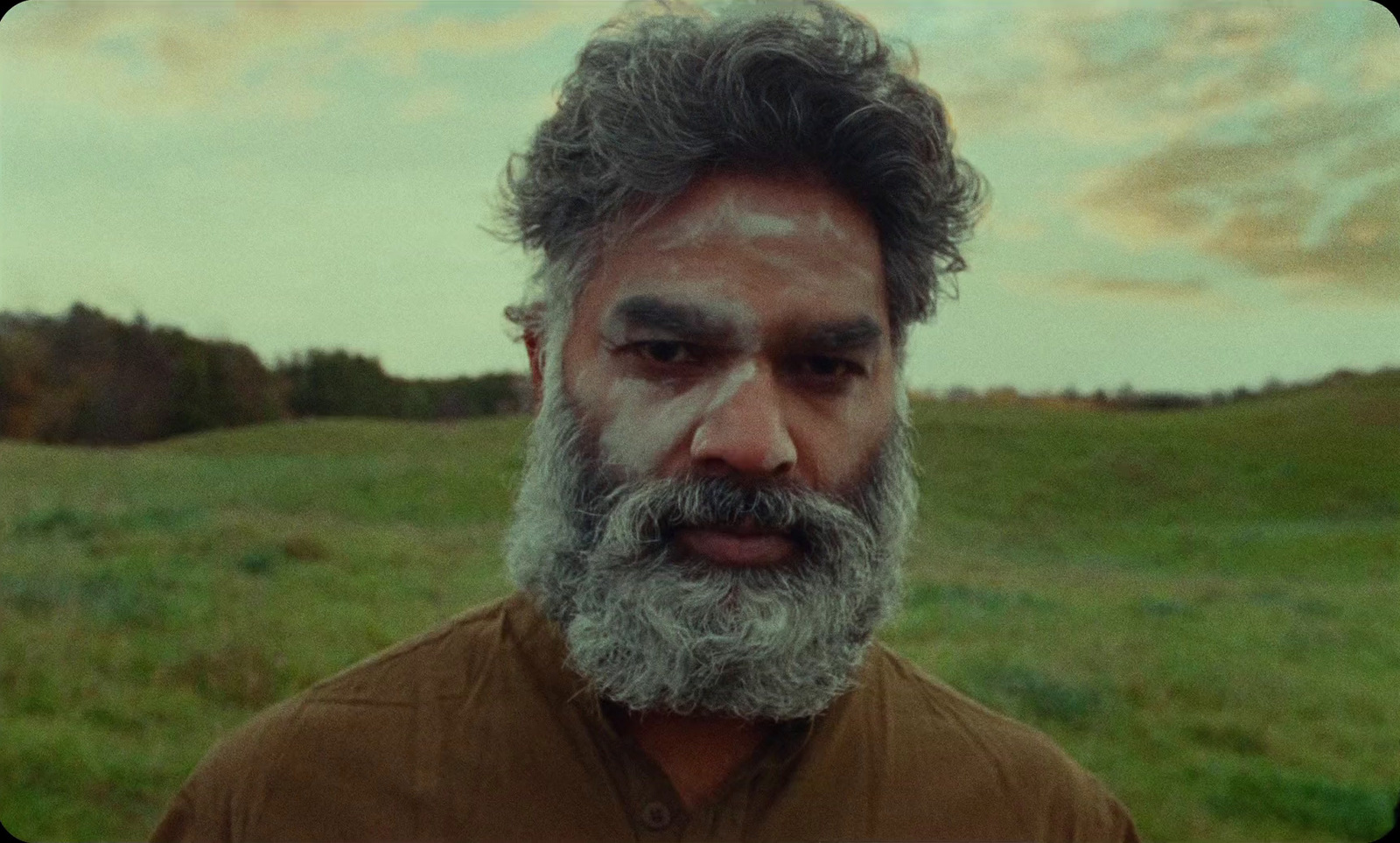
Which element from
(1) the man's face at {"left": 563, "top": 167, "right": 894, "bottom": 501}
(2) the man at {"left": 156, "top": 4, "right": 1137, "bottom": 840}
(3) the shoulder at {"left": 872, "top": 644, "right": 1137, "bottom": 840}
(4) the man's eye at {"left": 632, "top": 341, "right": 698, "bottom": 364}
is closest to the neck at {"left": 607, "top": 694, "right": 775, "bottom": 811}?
(2) the man at {"left": 156, "top": 4, "right": 1137, "bottom": 840}

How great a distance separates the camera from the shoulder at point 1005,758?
2.34m

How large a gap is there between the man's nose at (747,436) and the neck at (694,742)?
523mm

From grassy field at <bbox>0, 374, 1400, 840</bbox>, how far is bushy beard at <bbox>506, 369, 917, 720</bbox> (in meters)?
0.69

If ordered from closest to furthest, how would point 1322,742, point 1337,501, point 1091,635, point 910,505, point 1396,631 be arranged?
1. point 910,505
2. point 1322,742
3. point 1091,635
4. point 1396,631
5. point 1337,501

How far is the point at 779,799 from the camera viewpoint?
2205 millimetres

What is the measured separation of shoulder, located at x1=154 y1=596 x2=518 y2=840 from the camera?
221 cm

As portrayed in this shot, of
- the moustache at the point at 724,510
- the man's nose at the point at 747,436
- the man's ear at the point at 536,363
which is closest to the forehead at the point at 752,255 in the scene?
the man's nose at the point at 747,436

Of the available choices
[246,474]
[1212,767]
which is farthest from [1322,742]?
[246,474]

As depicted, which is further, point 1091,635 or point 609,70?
point 1091,635

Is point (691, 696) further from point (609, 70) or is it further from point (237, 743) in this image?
point (609, 70)

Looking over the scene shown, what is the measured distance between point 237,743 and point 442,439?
16.5 metres

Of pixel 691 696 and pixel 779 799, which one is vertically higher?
pixel 691 696

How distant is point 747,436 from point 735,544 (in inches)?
8.6

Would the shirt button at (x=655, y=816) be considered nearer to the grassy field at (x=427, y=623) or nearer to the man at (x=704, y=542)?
the man at (x=704, y=542)
